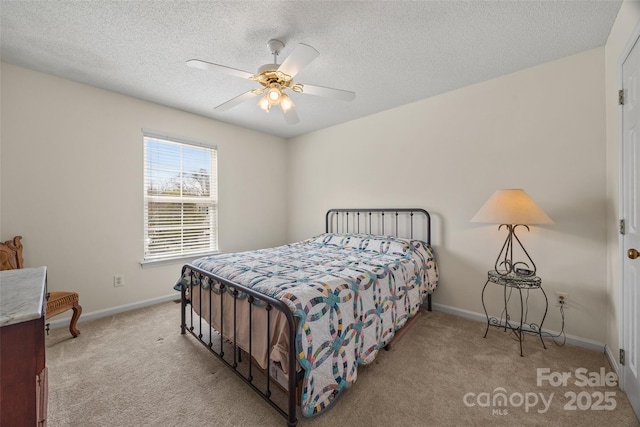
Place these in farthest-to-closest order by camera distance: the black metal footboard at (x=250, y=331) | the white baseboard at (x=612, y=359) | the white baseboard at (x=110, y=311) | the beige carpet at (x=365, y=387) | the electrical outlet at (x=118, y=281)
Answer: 1. the electrical outlet at (x=118, y=281)
2. the white baseboard at (x=110, y=311)
3. the white baseboard at (x=612, y=359)
4. the beige carpet at (x=365, y=387)
5. the black metal footboard at (x=250, y=331)

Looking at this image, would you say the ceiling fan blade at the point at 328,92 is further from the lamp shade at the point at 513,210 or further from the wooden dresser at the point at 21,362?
the wooden dresser at the point at 21,362

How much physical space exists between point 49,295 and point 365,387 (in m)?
2.75

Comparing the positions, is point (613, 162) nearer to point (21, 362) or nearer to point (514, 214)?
point (514, 214)

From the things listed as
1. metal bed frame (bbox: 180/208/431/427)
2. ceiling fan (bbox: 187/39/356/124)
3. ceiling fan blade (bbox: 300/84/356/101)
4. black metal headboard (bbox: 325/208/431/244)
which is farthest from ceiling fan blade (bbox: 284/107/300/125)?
black metal headboard (bbox: 325/208/431/244)

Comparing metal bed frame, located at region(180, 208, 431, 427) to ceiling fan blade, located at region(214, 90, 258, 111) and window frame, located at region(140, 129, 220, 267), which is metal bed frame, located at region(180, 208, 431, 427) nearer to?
window frame, located at region(140, 129, 220, 267)

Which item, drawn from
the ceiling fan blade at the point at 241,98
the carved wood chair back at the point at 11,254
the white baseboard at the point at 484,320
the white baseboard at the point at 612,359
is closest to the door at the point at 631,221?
the white baseboard at the point at 612,359

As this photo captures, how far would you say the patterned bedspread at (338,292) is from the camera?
1.47 metres

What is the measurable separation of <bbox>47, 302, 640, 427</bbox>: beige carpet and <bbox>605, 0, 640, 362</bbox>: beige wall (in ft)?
1.27

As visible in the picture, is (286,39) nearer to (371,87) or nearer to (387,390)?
(371,87)

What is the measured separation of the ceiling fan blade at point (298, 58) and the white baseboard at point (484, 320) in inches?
114

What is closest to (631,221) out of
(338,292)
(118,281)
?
(338,292)

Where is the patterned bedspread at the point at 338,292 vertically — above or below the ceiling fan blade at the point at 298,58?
below

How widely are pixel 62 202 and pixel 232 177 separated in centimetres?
193

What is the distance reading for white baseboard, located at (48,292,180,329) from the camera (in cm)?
262
